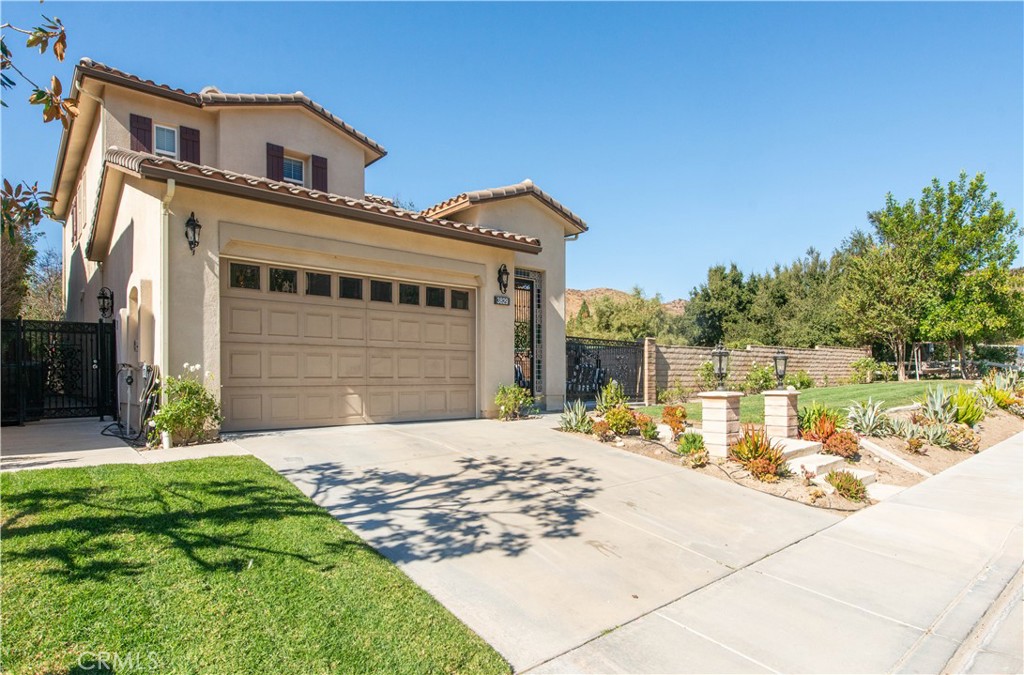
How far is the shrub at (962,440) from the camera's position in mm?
10297

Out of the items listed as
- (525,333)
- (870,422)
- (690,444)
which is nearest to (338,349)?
(525,333)

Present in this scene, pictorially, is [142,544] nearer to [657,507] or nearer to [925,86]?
[657,507]

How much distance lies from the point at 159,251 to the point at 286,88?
9.32 meters

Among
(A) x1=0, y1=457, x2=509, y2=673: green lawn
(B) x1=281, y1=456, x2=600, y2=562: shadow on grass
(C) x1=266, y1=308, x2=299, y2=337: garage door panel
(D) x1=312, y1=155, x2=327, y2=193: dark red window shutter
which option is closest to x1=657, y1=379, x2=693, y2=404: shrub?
(B) x1=281, y1=456, x2=600, y2=562: shadow on grass

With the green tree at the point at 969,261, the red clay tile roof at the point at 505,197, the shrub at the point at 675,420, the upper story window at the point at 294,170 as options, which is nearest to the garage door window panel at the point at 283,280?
the red clay tile roof at the point at 505,197

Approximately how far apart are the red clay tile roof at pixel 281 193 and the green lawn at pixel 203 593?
14.1ft

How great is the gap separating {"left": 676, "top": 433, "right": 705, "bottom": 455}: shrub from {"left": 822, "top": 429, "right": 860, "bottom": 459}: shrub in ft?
7.13

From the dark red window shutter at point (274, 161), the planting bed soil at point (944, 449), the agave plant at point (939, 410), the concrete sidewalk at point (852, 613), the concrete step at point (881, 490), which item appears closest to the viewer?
the concrete sidewalk at point (852, 613)

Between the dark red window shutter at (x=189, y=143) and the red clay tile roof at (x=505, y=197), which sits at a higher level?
the dark red window shutter at (x=189, y=143)

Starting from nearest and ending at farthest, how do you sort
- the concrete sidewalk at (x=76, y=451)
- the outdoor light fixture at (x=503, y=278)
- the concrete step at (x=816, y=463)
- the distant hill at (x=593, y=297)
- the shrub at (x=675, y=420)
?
the concrete sidewalk at (x=76, y=451) < the concrete step at (x=816, y=463) < the shrub at (x=675, y=420) < the outdoor light fixture at (x=503, y=278) < the distant hill at (x=593, y=297)

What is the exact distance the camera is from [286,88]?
14633 millimetres

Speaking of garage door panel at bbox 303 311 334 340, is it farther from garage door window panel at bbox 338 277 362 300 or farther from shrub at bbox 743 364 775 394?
shrub at bbox 743 364 775 394

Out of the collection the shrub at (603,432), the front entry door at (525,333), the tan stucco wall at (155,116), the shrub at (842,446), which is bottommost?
the shrub at (842,446)

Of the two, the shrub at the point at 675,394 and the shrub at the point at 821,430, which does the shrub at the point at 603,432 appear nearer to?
the shrub at the point at 821,430
